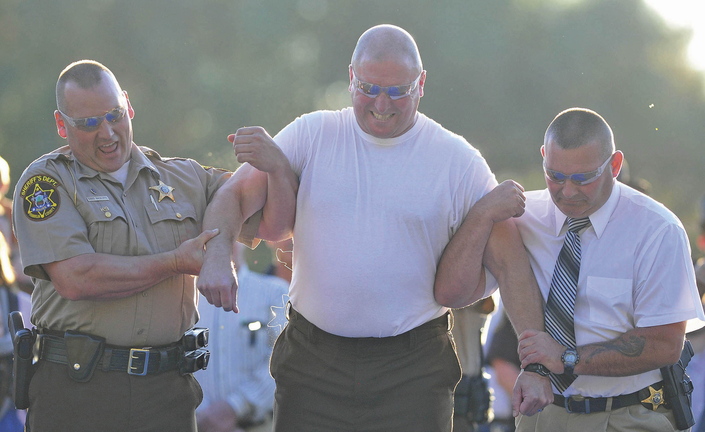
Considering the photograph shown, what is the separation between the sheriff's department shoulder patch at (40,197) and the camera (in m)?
3.90

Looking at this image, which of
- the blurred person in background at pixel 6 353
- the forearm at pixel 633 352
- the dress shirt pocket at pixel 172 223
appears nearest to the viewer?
the forearm at pixel 633 352

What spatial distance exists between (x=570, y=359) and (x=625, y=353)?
223 millimetres

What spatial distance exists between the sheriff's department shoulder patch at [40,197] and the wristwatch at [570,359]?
2.20 m

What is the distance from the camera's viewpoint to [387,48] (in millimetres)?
4000

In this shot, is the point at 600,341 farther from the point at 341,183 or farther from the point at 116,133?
the point at 116,133

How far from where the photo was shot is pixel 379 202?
3992mm

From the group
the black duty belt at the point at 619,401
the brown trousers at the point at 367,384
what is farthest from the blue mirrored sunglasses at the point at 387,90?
the black duty belt at the point at 619,401

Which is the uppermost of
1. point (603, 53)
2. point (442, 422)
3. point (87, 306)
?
point (603, 53)

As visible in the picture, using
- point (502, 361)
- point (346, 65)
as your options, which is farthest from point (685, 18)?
point (502, 361)

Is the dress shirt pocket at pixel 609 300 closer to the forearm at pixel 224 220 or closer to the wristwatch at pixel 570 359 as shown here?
the wristwatch at pixel 570 359

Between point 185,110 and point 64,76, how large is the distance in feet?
45.2

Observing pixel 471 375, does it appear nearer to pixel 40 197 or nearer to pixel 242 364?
pixel 242 364

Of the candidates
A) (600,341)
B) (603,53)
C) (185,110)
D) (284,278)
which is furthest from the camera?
(603,53)

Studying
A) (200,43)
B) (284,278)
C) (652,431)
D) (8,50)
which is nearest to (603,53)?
(200,43)
